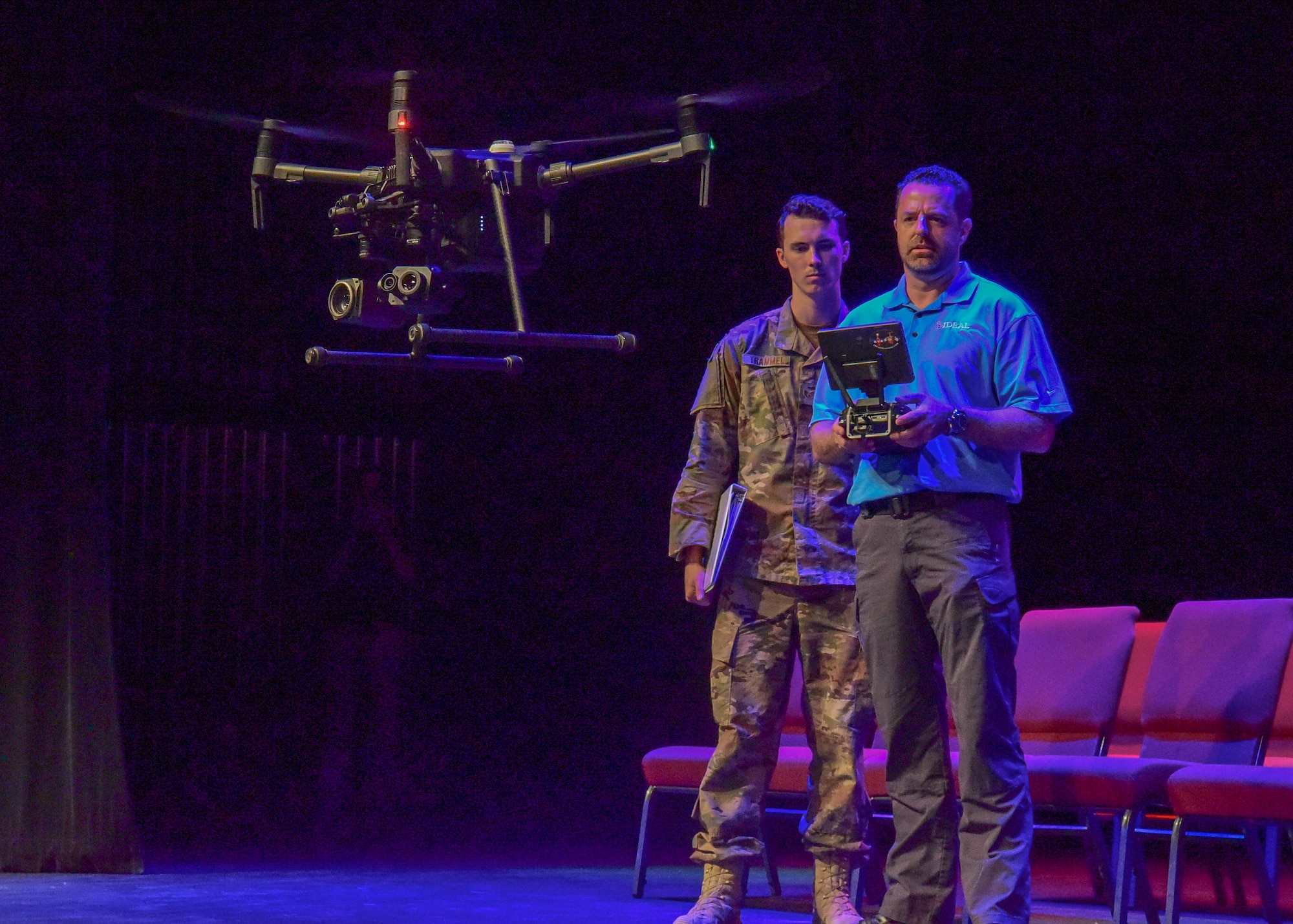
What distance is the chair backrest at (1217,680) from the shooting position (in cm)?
351

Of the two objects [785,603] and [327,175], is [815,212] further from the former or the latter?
[327,175]

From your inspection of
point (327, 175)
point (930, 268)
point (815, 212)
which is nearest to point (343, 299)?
point (327, 175)

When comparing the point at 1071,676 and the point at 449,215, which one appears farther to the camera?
the point at 1071,676

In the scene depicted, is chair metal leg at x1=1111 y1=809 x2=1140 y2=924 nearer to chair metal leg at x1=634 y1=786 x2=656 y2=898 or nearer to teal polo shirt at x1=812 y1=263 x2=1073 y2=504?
teal polo shirt at x1=812 y1=263 x2=1073 y2=504

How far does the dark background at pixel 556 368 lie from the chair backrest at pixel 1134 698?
0.55 meters

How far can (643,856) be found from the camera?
13.6 ft

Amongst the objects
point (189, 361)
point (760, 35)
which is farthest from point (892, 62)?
point (189, 361)

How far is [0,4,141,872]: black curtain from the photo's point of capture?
179 inches

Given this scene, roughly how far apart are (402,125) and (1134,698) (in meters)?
2.50

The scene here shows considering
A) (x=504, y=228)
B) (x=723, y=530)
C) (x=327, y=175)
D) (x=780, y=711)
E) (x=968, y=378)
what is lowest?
A: (x=780, y=711)

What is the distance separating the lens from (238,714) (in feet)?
17.1

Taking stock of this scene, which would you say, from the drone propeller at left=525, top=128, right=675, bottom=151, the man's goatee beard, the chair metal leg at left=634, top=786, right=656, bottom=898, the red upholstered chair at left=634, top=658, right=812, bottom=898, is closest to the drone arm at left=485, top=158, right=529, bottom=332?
the drone propeller at left=525, top=128, right=675, bottom=151

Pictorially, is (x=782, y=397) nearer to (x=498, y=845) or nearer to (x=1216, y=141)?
(x=1216, y=141)

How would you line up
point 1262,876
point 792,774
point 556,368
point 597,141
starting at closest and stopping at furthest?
1. point 597,141
2. point 1262,876
3. point 792,774
4. point 556,368
